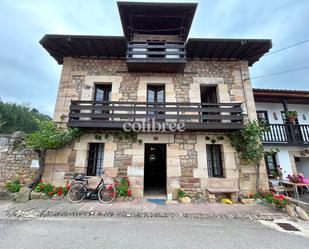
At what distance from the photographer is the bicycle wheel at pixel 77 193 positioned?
523 centimetres

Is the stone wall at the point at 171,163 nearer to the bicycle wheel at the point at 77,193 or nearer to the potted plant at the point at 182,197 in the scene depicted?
the potted plant at the point at 182,197

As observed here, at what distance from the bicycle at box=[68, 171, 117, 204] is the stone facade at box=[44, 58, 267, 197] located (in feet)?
2.03

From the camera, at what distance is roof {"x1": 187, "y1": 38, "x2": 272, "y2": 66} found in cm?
655

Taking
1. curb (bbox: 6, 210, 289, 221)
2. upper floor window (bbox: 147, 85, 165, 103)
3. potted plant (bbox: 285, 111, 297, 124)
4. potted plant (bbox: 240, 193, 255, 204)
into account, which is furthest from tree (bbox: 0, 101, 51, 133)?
potted plant (bbox: 285, 111, 297, 124)

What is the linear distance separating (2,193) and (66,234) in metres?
4.55

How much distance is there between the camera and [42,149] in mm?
5789

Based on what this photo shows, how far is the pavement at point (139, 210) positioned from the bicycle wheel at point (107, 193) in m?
0.23

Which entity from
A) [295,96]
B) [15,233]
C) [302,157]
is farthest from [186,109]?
[302,157]

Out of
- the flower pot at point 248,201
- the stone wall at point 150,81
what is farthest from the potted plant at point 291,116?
the flower pot at point 248,201

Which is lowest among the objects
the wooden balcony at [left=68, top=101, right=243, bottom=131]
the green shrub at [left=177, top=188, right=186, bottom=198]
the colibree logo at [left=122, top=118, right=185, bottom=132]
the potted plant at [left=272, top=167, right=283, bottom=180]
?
the green shrub at [left=177, top=188, right=186, bottom=198]

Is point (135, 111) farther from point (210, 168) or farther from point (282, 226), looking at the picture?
point (282, 226)

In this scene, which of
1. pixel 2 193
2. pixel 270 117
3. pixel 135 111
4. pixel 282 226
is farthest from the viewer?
pixel 270 117

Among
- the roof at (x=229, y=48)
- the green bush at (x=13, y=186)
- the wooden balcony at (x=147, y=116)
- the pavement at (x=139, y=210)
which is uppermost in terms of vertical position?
the roof at (x=229, y=48)

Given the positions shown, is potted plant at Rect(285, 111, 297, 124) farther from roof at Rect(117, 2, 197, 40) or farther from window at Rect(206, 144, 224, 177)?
roof at Rect(117, 2, 197, 40)
